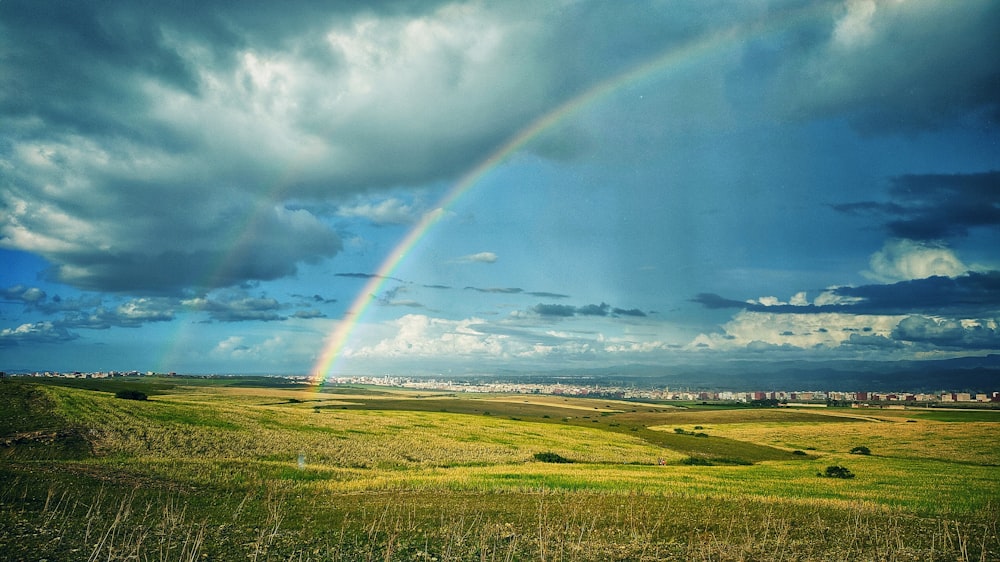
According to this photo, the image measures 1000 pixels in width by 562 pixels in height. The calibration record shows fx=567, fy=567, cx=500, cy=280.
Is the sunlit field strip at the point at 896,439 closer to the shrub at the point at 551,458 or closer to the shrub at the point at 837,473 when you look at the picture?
the shrub at the point at 837,473

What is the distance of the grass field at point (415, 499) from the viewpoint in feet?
56.1

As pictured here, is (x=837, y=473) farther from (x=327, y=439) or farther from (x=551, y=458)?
(x=327, y=439)

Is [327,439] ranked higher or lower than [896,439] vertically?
higher

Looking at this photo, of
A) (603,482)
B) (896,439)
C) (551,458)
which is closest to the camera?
(603,482)

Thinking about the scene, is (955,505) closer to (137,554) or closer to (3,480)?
(137,554)

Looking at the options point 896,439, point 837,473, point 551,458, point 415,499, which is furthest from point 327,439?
point 896,439

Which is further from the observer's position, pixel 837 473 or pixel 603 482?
pixel 837 473

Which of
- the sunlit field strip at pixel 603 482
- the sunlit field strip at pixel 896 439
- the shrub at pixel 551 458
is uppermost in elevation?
the sunlit field strip at pixel 603 482

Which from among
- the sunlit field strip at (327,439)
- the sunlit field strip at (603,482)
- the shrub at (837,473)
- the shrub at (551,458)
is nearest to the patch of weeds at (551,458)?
the shrub at (551,458)

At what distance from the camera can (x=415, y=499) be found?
27016mm

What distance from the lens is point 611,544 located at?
18125 millimetres

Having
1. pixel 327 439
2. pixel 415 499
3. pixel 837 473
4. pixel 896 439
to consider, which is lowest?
pixel 896 439

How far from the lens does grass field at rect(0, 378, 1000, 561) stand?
17.1m

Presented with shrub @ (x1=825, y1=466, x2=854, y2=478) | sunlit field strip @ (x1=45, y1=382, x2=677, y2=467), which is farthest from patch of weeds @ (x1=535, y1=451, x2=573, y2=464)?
shrub @ (x1=825, y1=466, x2=854, y2=478)
